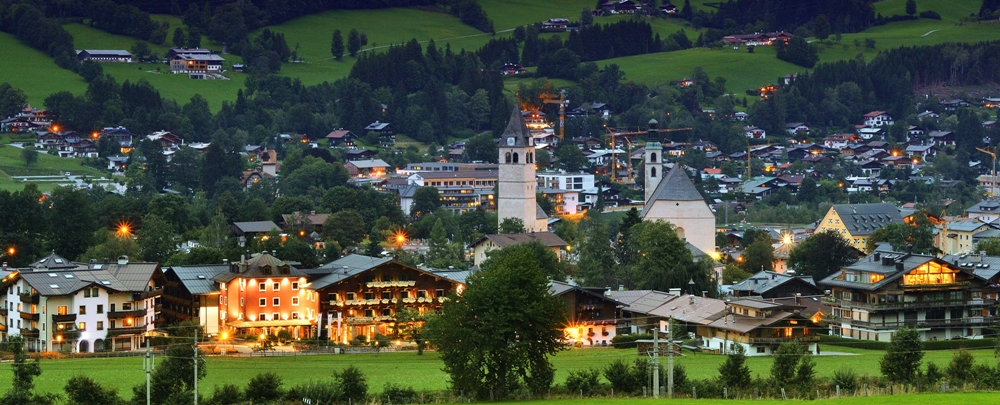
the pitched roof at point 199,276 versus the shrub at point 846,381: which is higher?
the pitched roof at point 199,276

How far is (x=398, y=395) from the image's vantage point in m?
42.9

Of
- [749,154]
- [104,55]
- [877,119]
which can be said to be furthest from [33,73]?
[877,119]

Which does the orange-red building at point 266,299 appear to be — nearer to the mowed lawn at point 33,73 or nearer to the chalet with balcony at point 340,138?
Result: the chalet with balcony at point 340,138

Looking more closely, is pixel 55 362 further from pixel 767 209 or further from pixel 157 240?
pixel 767 209

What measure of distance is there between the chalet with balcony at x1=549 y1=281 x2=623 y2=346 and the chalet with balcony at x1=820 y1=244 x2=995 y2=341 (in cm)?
1016

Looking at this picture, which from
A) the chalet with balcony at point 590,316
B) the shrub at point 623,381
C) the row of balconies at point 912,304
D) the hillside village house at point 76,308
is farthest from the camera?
the row of balconies at point 912,304

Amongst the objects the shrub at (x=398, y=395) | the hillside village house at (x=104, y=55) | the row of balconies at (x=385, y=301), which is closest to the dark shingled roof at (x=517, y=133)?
the row of balconies at (x=385, y=301)

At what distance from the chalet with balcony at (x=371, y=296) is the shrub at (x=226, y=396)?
799 inches

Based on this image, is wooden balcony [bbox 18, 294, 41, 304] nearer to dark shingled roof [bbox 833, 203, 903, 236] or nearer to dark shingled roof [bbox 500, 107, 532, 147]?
dark shingled roof [bbox 500, 107, 532, 147]

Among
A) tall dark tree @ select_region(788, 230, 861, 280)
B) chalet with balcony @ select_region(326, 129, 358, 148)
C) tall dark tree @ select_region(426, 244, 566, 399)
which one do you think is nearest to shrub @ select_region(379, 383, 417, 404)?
tall dark tree @ select_region(426, 244, 566, 399)

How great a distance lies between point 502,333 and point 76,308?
20.5 metres

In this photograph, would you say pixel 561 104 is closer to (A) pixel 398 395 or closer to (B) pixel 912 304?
(B) pixel 912 304

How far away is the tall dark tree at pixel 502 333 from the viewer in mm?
44844

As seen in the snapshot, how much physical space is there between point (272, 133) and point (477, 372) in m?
118
